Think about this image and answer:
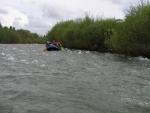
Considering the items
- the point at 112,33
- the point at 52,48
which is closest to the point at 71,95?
the point at 52,48

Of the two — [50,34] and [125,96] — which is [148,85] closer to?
[125,96]

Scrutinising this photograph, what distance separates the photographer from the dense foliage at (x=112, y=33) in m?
28.8

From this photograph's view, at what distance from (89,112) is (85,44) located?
4618 centimetres

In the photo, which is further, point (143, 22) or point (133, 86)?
point (143, 22)

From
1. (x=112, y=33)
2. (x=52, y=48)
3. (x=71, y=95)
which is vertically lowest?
(x=71, y=95)

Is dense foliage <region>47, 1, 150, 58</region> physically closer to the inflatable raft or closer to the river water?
the inflatable raft

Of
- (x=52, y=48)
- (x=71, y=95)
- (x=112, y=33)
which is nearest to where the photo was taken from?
(x=71, y=95)

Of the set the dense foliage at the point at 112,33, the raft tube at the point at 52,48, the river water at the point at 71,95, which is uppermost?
the dense foliage at the point at 112,33

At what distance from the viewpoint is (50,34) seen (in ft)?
250

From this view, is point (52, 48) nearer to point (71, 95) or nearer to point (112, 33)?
point (112, 33)

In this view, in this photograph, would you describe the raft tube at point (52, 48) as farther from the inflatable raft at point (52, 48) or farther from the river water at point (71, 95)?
the river water at point (71, 95)

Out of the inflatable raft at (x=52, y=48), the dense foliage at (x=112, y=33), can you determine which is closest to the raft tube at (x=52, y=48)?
the inflatable raft at (x=52, y=48)

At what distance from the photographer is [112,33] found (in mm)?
42219

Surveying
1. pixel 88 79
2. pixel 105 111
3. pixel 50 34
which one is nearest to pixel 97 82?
pixel 88 79
